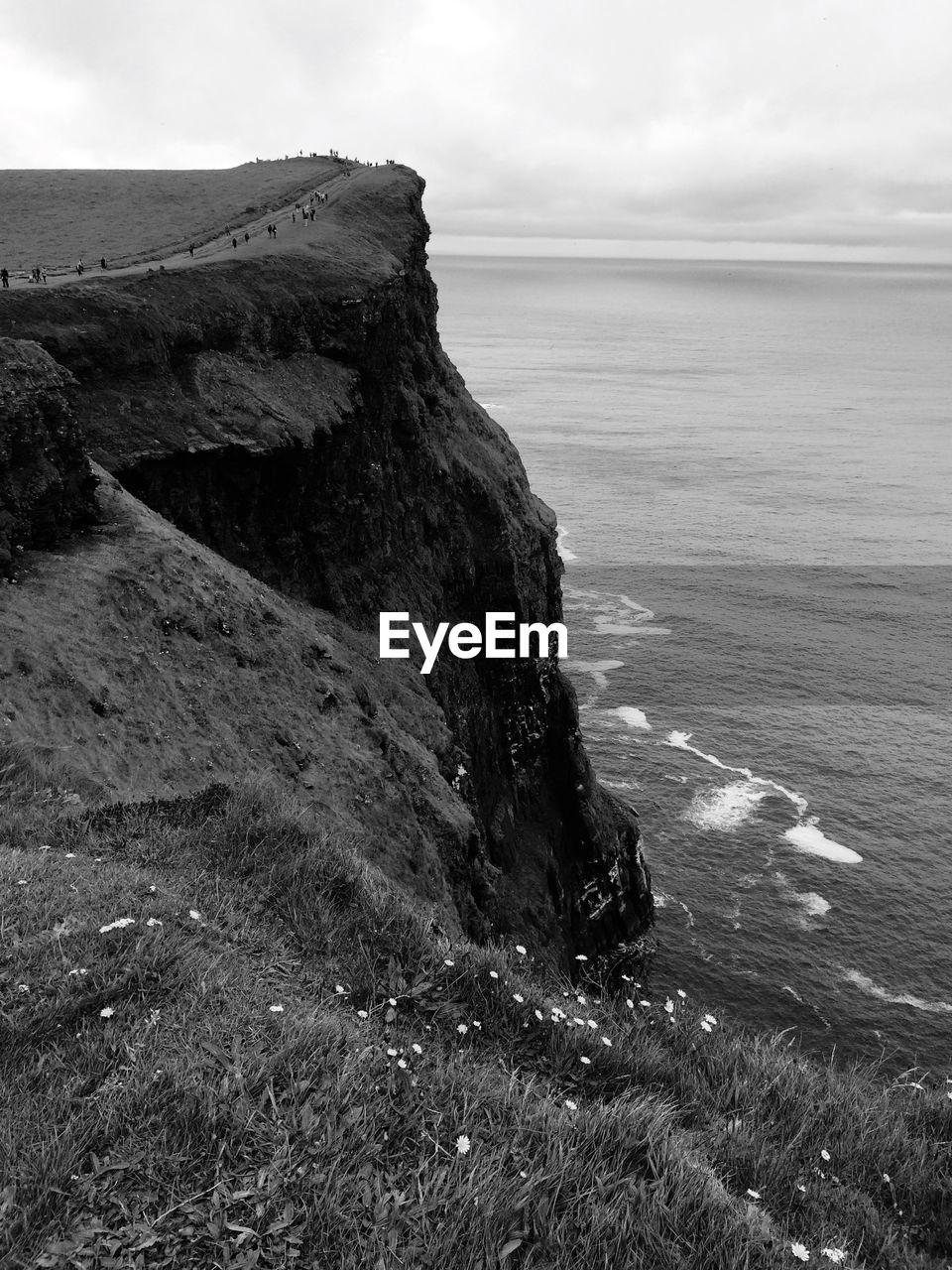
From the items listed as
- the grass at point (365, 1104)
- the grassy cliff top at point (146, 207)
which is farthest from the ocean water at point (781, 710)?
the grassy cliff top at point (146, 207)

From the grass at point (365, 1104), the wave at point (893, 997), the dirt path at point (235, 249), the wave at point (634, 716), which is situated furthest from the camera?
the wave at point (634, 716)

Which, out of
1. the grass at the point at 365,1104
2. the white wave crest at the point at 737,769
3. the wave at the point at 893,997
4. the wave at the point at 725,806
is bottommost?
the wave at the point at 893,997

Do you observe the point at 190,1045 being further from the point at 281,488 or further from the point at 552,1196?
the point at 281,488

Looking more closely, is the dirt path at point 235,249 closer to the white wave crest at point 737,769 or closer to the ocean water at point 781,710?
the ocean water at point 781,710

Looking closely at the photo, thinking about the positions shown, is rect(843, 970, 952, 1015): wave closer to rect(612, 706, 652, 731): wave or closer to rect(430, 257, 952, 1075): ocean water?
rect(430, 257, 952, 1075): ocean water

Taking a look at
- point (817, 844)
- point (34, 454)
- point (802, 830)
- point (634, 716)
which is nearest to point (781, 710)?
point (634, 716)

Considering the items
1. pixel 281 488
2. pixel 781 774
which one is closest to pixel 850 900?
pixel 781 774
